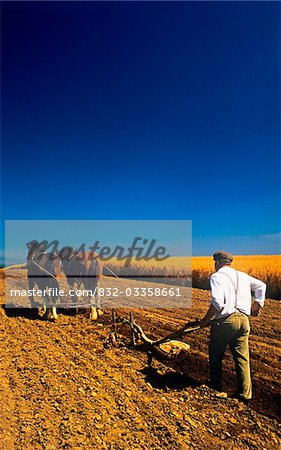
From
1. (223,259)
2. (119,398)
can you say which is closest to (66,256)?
(119,398)

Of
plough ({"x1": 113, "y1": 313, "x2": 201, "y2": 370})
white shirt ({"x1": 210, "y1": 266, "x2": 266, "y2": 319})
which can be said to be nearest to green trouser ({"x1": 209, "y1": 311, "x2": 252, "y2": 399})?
white shirt ({"x1": 210, "y1": 266, "x2": 266, "y2": 319})

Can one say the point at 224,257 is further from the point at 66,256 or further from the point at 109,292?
the point at 109,292

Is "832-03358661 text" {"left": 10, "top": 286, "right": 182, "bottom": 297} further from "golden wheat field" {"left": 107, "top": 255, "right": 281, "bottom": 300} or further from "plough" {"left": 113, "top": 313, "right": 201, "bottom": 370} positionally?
"plough" {"left": 113, "top": 313, "right": 201, "bottom": 370}

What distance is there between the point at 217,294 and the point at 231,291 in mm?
213

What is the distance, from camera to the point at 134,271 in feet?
71.3

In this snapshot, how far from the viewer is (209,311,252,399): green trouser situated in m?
4.03

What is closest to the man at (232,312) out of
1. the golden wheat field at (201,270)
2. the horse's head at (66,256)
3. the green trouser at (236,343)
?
the green trouser at (236,343)

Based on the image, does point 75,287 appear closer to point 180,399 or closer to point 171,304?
point 171,304

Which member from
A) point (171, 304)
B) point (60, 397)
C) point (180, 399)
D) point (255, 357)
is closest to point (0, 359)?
point (60, 397)

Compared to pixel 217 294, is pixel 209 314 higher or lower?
lower

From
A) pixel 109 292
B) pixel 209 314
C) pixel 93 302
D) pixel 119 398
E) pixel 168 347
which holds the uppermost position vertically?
pixel 209 314

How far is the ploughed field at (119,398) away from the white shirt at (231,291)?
123cm

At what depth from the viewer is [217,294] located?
393 cm

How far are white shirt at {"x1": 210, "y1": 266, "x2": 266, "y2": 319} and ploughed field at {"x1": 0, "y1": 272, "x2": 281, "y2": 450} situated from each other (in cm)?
Result: 123
